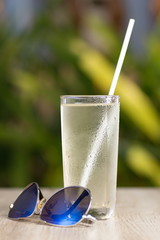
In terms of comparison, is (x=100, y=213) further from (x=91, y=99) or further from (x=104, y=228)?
(x=91, y=99)

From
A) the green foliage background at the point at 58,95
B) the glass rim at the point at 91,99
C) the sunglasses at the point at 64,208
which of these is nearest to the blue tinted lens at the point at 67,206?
the sunglasses at the point at 64,208

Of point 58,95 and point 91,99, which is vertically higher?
point 91,99

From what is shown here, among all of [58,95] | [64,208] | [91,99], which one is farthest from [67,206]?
[58,95]

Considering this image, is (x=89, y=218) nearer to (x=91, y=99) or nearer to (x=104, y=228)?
(x=104, y=228)

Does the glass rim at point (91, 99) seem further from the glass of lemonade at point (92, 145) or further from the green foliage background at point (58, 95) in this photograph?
the green foliage background at point (58, 95)

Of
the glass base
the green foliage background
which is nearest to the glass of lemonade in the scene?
the glass base

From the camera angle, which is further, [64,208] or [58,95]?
[58,95]

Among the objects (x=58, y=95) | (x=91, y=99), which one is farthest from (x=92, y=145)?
(x=58, y=95)

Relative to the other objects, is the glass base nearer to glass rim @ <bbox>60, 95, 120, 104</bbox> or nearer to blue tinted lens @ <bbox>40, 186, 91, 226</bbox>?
blue tinted lens @ <bbox>40, 186, 91, 226</bbox>
